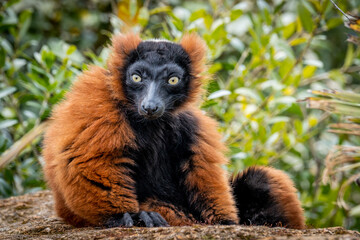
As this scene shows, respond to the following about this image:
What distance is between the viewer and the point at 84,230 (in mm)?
4227

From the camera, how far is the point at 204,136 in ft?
16.5

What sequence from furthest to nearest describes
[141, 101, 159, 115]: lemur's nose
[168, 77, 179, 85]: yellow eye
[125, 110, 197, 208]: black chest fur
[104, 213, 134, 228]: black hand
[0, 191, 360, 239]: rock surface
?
[168, 77, 179, 85]: yellow eye, [125, 110, 197, 208]: black chest fur, [141, 101, 159, 115]: lemur's nose, [104, 213, 134, 228]: black hand, [0, 191, 360, 239]: rock surface

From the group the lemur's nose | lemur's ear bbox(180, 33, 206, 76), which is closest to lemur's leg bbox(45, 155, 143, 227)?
the lemur's nose

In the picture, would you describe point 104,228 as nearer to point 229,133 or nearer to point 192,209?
point 192,209

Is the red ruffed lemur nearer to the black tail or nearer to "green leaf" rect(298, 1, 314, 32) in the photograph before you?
the black tail

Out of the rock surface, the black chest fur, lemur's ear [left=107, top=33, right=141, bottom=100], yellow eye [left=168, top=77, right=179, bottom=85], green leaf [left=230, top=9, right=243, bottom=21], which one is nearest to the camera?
the rock surface

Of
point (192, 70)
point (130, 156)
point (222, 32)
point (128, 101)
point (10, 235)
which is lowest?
point (10, 235)

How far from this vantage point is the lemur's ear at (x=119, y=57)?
16.0 feet

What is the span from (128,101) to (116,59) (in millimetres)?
546

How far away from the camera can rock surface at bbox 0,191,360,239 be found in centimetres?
347

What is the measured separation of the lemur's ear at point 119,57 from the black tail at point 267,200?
1.68 metres

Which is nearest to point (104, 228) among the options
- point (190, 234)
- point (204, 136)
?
point (190, 234)

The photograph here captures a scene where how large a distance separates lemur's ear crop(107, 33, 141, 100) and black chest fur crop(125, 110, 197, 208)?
36cm

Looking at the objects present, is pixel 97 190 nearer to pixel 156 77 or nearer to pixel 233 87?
pixel 156 77
